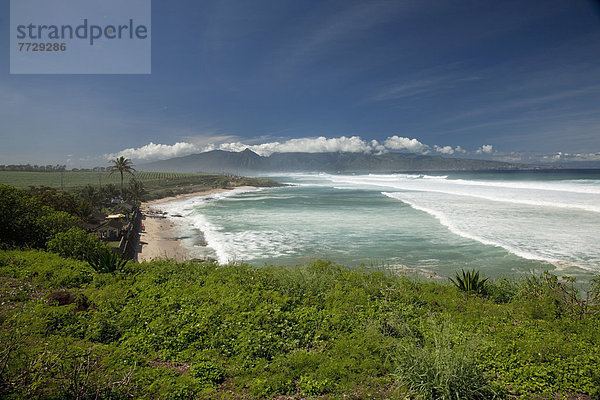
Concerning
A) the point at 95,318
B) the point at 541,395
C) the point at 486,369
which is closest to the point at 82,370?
the point at 95,318

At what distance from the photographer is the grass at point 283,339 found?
4227 millimetres

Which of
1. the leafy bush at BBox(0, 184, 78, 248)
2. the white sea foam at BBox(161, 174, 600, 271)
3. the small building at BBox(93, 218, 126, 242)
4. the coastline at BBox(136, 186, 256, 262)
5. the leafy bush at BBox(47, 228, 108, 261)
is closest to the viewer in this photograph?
the leafy bush at BBox(47, 228, 108, 261)

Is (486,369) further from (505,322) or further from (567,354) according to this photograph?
(505,322)

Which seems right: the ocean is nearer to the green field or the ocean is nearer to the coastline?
the coastline

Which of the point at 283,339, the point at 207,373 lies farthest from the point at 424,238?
the point at 207,373

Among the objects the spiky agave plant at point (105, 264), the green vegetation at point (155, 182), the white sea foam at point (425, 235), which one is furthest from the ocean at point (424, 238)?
the green vegetation at point (155, 182)

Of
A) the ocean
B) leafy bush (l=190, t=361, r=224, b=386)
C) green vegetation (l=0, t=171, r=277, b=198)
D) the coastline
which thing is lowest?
the coastline

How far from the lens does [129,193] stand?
54.0m

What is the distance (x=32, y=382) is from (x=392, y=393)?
4.95m

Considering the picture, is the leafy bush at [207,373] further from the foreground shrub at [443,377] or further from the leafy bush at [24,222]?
the leafy bush at [24,222]

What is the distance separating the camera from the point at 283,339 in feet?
18.6

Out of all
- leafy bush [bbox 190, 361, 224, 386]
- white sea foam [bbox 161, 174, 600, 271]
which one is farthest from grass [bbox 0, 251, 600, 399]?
white sea foam [bbox 161, 174, 600, 271]

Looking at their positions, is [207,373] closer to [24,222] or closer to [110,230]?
[24,222]

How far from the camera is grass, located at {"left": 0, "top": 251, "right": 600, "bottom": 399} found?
423cm
